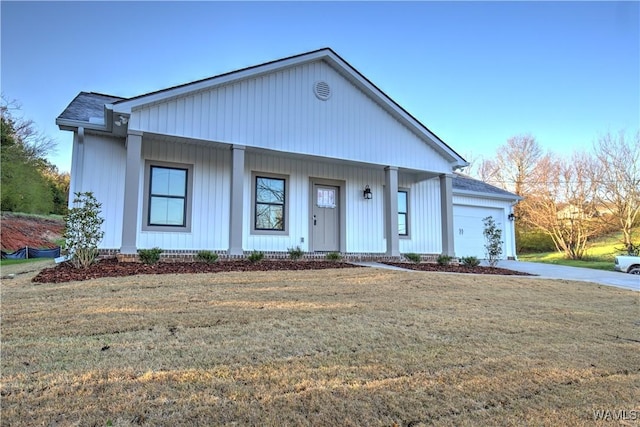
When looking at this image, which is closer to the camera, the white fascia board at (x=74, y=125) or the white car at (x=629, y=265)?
the white fascia board at (x=74, y=125)

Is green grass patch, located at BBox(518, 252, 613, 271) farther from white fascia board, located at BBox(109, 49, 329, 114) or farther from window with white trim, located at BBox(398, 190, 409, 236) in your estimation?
white fascia board, located at BBox(109, 49, 329, 114)

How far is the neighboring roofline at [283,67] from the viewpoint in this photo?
776 centimetres

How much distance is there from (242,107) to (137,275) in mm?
4759

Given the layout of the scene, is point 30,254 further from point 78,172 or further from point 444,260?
point 444,260

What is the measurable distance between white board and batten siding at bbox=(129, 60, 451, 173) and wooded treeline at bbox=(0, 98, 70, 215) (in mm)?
Result: 16686

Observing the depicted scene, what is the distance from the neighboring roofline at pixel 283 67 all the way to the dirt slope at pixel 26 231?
1314cm

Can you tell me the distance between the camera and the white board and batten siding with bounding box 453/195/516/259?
13845 millimetres

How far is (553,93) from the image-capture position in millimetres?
16375

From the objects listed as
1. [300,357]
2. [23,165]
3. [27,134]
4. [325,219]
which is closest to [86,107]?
[325,219]

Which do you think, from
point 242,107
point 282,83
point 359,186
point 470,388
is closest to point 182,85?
point 242,107

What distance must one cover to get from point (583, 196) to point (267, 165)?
19.1 m

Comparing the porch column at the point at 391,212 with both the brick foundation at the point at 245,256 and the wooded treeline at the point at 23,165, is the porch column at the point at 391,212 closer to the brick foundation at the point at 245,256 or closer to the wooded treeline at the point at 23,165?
the brick foundation at the point at 245,256

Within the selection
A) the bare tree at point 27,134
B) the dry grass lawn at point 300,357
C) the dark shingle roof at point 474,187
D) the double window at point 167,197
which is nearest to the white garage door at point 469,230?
the dark shingle roof at point 474,187

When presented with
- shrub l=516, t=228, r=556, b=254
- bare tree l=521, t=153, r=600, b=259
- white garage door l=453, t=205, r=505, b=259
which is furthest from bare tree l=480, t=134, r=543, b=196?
white garage door l=453, t=205, r=505, b=259
